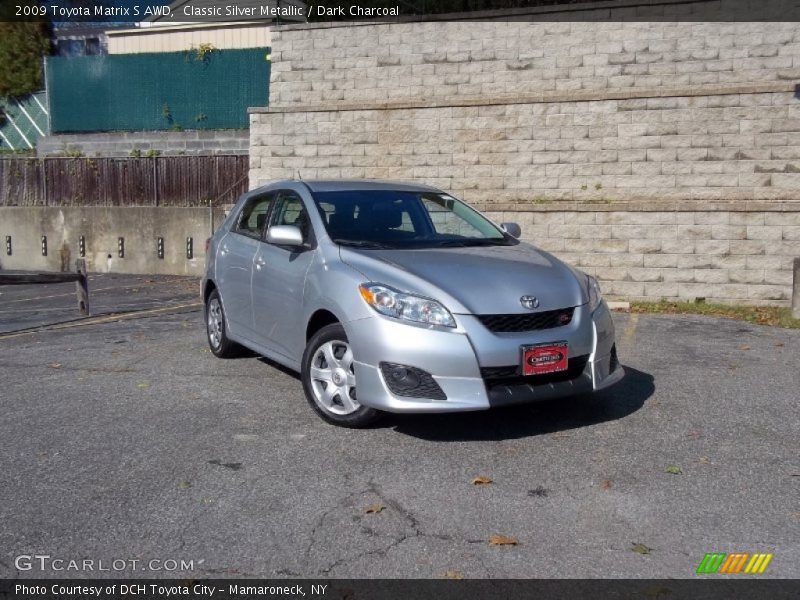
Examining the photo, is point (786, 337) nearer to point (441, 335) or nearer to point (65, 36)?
point (441, 335)

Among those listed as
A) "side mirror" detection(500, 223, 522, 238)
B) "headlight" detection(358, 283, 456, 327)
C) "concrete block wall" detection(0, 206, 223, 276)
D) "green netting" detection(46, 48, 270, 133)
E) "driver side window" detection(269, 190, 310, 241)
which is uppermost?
"green netting" detection(46, 48, 270, 133)

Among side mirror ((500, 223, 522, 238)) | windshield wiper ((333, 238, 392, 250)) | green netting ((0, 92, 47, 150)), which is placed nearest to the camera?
windshield wiper ((333, 238, 392, 250))

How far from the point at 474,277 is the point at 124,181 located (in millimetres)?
15528

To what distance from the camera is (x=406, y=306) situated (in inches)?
218

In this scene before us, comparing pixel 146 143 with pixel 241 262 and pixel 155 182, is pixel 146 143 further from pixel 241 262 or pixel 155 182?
pixel 241 262

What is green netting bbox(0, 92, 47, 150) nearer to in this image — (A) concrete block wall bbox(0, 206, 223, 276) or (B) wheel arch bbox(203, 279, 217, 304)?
(A) concrete block wall bbox(0, 206, 223, 276)

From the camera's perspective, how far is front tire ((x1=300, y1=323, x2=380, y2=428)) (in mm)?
5848

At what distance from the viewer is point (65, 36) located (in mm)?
28188

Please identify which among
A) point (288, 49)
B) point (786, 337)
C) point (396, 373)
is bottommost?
point (786, 337)

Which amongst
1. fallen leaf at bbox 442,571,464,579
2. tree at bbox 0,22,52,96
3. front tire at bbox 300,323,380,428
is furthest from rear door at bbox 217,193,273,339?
tree at bbox 0,22,52,96

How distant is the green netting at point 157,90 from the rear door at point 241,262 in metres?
12.6

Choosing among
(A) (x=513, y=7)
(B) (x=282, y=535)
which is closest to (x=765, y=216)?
(A) (x=513, y=7)

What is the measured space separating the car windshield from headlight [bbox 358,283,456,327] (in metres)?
0.79

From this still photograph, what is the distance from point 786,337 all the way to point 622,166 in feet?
15.5
